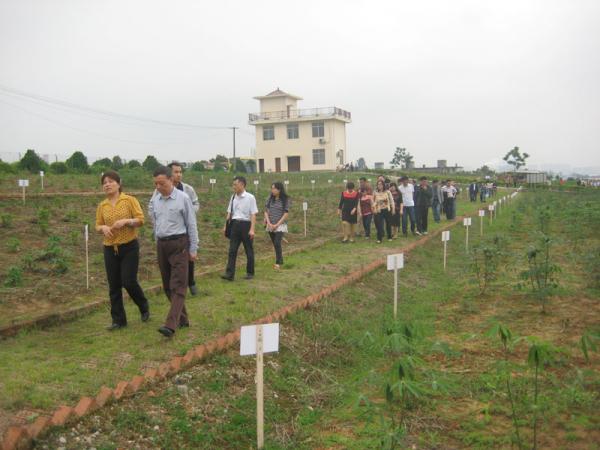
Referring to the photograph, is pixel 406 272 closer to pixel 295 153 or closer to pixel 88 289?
pixel 88 289

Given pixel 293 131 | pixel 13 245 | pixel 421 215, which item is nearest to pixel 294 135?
pixel 293 131

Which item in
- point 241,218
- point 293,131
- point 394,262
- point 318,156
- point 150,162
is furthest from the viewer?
point 293,131

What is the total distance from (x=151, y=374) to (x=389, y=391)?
6.84 feet

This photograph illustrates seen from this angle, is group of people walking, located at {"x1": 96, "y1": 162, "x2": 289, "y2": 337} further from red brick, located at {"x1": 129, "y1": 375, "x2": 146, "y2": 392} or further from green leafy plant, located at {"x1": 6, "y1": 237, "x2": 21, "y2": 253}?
green leafy plant, located at {"x1": 6, "y1": 237, "x2": 21, "y2": 253}

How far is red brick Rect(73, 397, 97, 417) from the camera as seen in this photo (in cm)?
401

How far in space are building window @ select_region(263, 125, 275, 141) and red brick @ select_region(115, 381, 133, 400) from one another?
59.6 m

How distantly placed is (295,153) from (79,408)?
59.3m

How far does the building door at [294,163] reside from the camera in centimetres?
6297

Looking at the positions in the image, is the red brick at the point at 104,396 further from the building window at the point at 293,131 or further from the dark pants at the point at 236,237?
the building window at the point at 293,131

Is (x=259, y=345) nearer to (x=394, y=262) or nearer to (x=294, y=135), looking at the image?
(x=394, y=262)

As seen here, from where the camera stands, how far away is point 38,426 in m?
3.69

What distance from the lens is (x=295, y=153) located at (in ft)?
205

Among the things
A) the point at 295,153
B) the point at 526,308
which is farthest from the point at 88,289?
the point at 295,153

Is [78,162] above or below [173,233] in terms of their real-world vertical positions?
above
